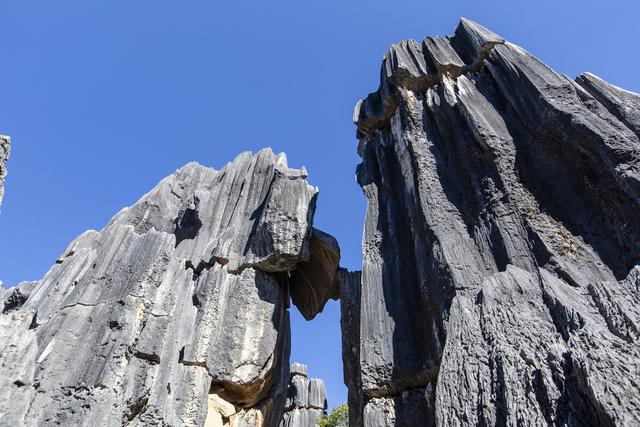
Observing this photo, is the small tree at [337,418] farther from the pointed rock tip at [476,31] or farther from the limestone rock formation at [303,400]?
the pointed rock tip at [476,31]

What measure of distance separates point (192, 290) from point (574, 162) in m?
12.1

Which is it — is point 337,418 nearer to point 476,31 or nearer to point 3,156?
point 476,31

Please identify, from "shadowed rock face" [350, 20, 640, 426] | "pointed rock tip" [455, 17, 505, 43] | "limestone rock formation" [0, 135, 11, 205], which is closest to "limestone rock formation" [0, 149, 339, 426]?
"shadowed rock face" [350, 20, 640, 426]

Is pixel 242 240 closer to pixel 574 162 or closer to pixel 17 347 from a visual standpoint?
pixel 17 347

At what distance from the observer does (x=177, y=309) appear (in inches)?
567

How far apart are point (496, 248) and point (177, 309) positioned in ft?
33.2

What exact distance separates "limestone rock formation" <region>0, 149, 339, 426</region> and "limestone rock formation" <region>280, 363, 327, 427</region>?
35.4ft

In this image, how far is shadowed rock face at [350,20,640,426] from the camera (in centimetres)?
507

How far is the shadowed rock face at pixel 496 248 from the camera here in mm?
5066

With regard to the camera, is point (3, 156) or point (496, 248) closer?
point (3, 156)

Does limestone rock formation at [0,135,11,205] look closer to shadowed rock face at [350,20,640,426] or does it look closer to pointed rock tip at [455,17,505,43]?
shadowed rock face at [350,20,640,426]

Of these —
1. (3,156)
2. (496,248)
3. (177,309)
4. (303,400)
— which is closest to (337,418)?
(303,400)

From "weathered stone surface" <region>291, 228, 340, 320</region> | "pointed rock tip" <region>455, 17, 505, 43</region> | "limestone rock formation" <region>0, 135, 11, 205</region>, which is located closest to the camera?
"limestone rock formation" <region>0, 135, 11, 205</region>

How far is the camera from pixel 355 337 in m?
10.6
